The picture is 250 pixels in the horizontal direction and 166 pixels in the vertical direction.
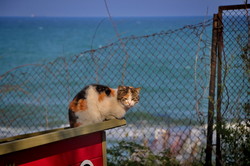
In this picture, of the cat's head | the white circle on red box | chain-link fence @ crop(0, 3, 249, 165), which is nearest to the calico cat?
the cat's head

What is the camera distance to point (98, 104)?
2.96 m

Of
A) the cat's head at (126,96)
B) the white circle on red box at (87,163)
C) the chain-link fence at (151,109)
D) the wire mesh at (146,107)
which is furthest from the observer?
the wire mesh at (146,107)

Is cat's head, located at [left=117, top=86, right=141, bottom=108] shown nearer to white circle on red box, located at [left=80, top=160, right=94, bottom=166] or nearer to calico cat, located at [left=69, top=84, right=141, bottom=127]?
calico cat, located at [left=69, top=84, right=141, bottom=127]

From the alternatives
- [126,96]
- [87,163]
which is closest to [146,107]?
[126,96]

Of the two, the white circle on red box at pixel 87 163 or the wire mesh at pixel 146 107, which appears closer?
the white circle on red box at pixel 87 163

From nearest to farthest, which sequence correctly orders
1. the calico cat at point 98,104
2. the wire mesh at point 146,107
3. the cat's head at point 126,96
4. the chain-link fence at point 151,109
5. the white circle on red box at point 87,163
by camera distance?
the white circle on red box at point 87,163
the calico cat at point 98,104
the cat's head at point 126,96
the chain-link fence at point 151,109
the wire mesh at point 146,107

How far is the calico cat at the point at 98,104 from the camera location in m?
2.89

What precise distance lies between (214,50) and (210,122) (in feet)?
2.24

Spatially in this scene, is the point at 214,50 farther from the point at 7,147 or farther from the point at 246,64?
the point at 7,147

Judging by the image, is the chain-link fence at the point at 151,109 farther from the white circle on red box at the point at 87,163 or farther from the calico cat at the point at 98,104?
the white circle on red box at the point at 87,163

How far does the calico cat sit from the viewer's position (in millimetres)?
2893

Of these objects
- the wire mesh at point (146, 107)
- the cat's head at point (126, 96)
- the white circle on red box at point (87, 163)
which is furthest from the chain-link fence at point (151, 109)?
the white circle on red box at point (87, 163)

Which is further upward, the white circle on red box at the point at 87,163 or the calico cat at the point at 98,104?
the calico cat at the point at 98,104

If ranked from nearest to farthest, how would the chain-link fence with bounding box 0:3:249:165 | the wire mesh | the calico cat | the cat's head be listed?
the calico cat
the cat's head
the chain-link fence with bounding box 0:3:249:165
the wire mesh
